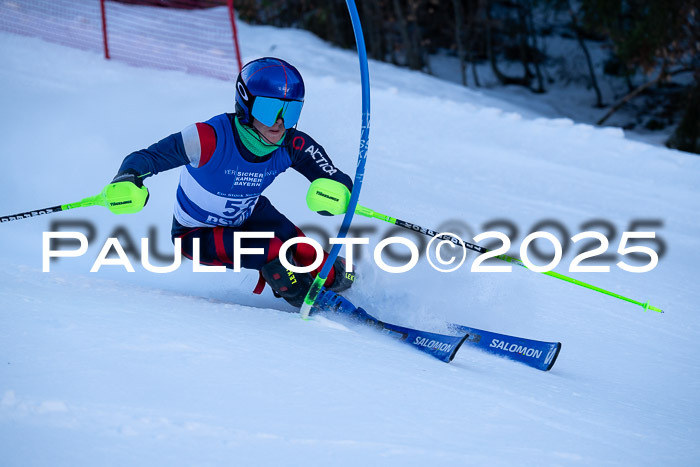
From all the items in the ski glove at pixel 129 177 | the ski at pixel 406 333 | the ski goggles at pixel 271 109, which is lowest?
the ski at pixel 406 333

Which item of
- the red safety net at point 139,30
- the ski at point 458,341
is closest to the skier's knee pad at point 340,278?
the ski at point 458,341

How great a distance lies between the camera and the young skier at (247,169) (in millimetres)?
2848

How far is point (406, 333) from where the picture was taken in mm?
2877

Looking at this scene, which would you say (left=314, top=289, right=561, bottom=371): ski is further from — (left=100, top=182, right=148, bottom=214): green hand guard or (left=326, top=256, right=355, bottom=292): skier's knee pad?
(left=100, top=182, right=148, bottom=214): green hand guard

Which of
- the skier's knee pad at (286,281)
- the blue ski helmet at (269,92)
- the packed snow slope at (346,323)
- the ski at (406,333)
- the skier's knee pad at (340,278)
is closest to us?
the packed snow slope at (346,323)

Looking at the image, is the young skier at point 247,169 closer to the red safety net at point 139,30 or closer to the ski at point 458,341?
the ski at point 458,341

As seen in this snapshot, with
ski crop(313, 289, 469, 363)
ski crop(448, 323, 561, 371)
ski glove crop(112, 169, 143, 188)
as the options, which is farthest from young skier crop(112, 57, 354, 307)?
ski crop(448, 323, 561, 371)

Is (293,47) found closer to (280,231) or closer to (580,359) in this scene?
(280,231)

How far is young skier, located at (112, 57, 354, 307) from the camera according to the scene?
2.85 meters

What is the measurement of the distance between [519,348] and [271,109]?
4.90 ft

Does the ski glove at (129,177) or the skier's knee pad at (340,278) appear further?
the skier's knee pad at (340,278)

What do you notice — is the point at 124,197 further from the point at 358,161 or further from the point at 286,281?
the point at 358,161

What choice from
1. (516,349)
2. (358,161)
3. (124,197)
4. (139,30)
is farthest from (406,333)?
(139,30)

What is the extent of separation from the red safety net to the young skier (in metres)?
4.30
